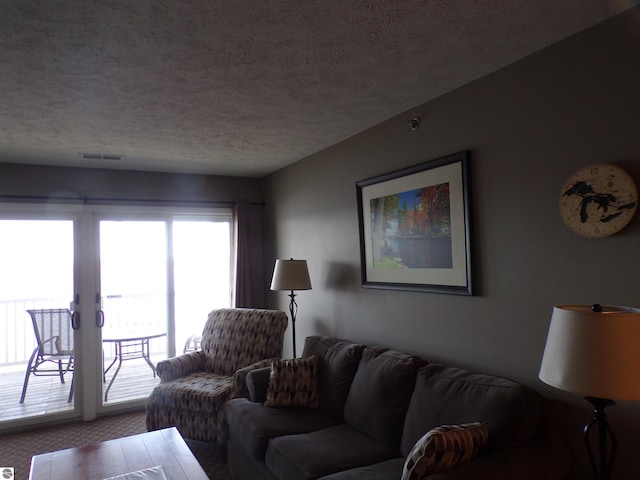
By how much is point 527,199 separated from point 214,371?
312 cm

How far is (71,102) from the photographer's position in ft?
8.87

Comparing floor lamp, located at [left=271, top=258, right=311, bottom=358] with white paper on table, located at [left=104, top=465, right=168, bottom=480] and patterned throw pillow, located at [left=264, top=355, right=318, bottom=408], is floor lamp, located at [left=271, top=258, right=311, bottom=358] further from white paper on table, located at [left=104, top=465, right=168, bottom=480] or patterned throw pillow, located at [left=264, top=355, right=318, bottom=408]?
white paper on table, located at [left=104, top=465, right=168, bottom=480]

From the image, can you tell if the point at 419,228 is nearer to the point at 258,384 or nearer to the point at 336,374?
the point at 336,374

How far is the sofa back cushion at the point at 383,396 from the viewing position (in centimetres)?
255

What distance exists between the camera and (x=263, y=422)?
2.85m

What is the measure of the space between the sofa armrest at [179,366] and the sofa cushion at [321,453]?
159 cm

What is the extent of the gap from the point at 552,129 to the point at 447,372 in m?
1.39

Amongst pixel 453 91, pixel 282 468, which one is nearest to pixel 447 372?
pixel 282 468

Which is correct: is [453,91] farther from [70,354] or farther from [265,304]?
[70,354]

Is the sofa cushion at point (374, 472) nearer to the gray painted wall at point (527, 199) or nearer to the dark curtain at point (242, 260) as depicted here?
the gray painted wall at point (527, 199)

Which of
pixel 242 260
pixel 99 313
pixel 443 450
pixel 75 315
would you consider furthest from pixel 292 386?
pixel 75 315

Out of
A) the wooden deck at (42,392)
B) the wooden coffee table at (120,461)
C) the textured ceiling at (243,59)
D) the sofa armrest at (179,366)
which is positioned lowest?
the wooden deck at (42,392)

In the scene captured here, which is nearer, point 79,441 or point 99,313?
point 79,441

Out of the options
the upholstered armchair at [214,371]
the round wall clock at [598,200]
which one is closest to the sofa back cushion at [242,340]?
the upholstered armchair at [214,371]
